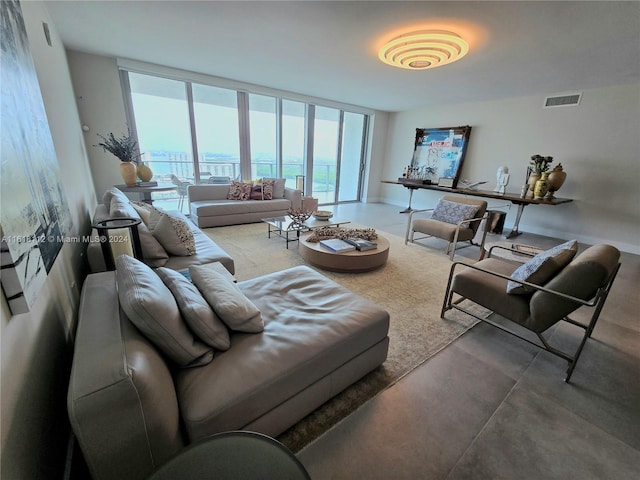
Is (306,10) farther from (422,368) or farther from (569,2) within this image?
(422,368)

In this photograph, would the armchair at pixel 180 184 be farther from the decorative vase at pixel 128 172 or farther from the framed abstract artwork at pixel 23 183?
the framed abstract artwork at pixel 23 183

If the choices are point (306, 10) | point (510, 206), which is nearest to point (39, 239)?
point (306, 10)

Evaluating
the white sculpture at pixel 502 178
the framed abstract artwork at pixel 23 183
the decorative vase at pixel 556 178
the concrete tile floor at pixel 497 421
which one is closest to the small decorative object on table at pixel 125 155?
the framed abstract artwork at pixel 23 183

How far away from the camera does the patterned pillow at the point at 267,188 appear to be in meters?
4.87

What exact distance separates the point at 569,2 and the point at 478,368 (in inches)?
108

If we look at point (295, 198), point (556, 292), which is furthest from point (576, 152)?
point (295, 198)

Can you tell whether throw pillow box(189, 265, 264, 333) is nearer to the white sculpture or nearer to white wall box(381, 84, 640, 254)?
the white sculpture

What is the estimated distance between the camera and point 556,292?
4.79ft

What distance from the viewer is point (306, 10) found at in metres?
2.26

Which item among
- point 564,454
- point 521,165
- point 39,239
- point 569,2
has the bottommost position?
point 564,454

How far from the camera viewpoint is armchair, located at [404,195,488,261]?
3.35 meters

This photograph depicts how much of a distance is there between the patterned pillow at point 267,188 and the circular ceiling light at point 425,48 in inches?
112

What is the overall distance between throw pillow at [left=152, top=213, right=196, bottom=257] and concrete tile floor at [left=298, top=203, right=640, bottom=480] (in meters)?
1.67

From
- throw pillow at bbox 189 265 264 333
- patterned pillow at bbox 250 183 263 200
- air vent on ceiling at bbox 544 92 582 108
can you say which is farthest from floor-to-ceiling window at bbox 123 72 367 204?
throw pillow at bbox 189 265 264 333
